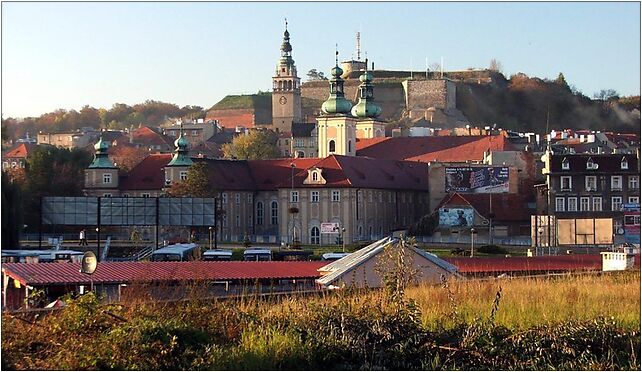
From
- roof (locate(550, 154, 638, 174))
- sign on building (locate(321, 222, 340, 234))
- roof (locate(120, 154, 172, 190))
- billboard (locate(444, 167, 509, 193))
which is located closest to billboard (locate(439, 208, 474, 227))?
billboard (locate(444, 167, 509, 193))

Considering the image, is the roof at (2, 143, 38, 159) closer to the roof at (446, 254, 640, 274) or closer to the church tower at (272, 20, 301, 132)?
the roof at (446, 254, 640, 274)

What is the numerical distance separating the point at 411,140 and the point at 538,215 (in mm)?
37093

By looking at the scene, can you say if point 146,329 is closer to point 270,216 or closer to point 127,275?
point 127,275

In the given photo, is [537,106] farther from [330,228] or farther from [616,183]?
[616,183]

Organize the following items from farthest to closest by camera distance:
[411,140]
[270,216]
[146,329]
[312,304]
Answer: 1. [411,140]
2. [270,216]
3. [312,304]
4. [146,329]

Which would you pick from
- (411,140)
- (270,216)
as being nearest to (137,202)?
(270,216)

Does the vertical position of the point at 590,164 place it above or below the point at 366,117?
below

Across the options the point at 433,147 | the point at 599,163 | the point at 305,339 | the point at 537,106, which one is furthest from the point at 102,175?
the point at 537,106

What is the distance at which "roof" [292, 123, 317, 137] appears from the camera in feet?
454

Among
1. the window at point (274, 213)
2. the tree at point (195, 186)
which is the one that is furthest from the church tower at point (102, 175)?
the window at point (274, 213)

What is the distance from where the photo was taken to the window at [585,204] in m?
73.4

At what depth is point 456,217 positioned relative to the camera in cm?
7950

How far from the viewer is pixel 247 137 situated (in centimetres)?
12775

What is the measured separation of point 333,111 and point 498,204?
102 ft
